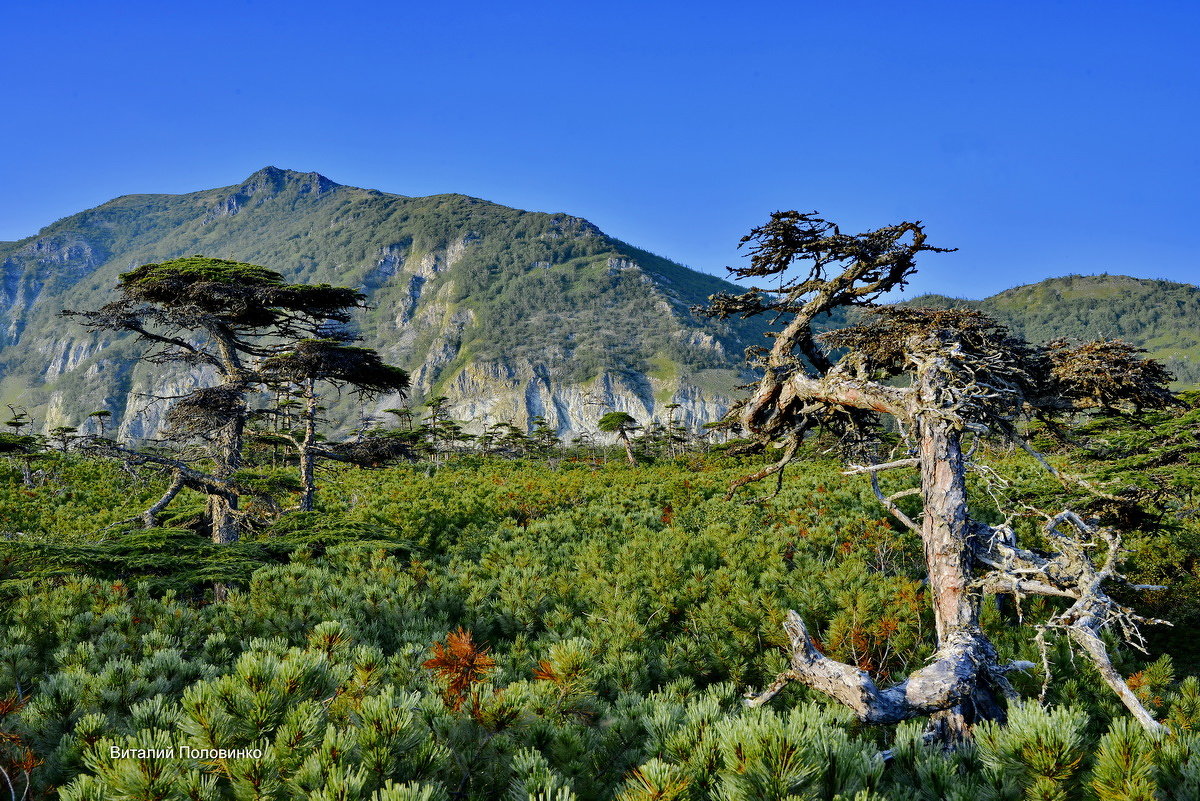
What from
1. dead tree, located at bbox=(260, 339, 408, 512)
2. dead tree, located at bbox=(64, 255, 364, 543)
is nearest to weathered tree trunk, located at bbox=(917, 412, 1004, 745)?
dead tree, located at bbox=(64, 255, 364, 543)

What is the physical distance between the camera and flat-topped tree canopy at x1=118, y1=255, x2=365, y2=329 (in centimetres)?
1119

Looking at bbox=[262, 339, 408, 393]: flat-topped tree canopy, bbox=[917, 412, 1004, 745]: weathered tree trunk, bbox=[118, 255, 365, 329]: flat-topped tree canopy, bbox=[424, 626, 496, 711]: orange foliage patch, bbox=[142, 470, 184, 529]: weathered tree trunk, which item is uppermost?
bbox=[118, 255, 365, 329]: flat-topped tree canopy

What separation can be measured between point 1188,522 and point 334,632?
562 inches

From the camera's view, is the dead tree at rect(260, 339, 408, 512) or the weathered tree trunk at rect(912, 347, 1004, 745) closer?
the weathered tree trunk at rect(912, 347, 1004, 745)

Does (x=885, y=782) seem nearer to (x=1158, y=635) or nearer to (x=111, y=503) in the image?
(x=1158, y=635)

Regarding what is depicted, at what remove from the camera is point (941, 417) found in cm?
373

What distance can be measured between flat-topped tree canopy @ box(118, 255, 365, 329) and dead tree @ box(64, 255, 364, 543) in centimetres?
2

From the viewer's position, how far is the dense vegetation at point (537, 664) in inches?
73.4

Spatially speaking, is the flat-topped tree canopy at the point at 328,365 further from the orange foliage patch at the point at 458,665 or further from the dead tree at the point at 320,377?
the orange foliage patch at the point at 458,665

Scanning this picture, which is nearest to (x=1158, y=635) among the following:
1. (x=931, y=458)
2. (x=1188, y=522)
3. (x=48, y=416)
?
(x=1188, y=522)

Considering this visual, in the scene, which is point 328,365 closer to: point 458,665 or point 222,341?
point 222,341

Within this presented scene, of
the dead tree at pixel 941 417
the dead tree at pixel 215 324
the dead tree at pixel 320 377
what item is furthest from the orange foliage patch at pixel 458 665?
the dead tree at pixel 320 377

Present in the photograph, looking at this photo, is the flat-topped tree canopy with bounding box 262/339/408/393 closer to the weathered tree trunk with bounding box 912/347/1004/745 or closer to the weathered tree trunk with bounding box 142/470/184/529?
the weathered tree trunk with bounding box 142/470/184/529

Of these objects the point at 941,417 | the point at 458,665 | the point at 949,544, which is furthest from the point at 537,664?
the point at 941,417
